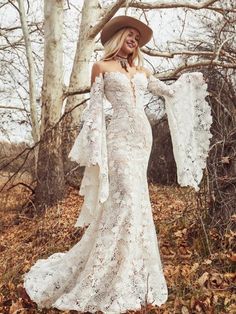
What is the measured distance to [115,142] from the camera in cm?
429

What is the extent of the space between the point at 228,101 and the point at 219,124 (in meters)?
0.46

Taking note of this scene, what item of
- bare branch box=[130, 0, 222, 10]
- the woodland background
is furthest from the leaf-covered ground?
bare branch box=[130, 0, 222, 10]

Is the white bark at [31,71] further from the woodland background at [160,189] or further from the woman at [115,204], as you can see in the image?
the woman at [115,204]

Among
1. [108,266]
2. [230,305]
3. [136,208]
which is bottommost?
[230,305]

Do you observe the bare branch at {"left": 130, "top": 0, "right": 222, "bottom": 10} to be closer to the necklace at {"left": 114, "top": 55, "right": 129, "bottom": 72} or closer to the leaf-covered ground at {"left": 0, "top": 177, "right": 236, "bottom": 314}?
the leaf-covered ground at {"left": 0, "top": 177, "right": 236, "bottom": 314}

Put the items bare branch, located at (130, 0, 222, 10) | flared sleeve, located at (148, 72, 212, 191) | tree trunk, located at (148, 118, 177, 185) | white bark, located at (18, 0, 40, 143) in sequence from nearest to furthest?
flared sleeve, located at (148, 72, 212, 191) < bare branch, located at (130, 0, 222, 10) < white bark, located at (18, 0, 40, 143) < tree trunk, located at (148, 118, 177, 185)

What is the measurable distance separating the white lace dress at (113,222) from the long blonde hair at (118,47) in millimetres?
161

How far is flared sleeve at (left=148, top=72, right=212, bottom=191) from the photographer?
15.7 feet

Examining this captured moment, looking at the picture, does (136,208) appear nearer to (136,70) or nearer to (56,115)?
(136,70)

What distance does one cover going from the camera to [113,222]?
4145 mm

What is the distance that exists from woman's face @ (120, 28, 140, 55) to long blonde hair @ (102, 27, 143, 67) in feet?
0.09

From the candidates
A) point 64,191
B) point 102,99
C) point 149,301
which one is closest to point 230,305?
point 149,301

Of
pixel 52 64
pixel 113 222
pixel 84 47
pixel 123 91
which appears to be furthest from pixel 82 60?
pixel 113 222

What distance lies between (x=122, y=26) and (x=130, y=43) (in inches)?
6.1
